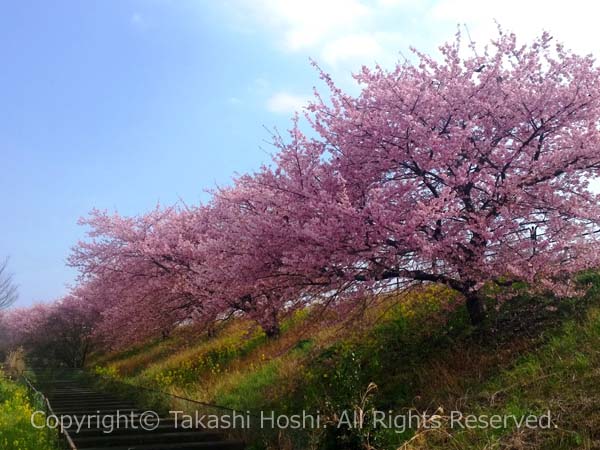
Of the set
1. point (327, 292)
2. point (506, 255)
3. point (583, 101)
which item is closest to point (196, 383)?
point (327, 292)

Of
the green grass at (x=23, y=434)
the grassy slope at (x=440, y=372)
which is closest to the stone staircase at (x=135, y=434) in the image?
the green grass at (x=23, y=434)

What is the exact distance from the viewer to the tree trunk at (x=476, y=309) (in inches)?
332

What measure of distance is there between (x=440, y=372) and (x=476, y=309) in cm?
134

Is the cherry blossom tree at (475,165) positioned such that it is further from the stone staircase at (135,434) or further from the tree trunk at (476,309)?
the stone staircase at (135,434)

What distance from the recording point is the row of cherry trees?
7.52 metres

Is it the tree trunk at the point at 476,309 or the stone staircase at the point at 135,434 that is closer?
the stone staircase at the point at 135,434

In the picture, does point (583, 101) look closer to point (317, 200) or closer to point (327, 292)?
point (317, 200)

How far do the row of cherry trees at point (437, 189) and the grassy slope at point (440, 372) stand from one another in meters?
0.60

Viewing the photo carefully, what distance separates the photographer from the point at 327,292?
8352mm

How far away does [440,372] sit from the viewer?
7648 mm

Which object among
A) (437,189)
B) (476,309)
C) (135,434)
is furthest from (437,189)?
(135,434)

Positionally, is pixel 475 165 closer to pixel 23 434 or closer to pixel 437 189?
pixel 437 189

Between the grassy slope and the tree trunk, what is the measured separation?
25 centimetres

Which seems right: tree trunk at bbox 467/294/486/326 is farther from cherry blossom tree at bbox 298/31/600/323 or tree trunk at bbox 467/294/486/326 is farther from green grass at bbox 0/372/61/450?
green grass at bbox 0/372/61/450
